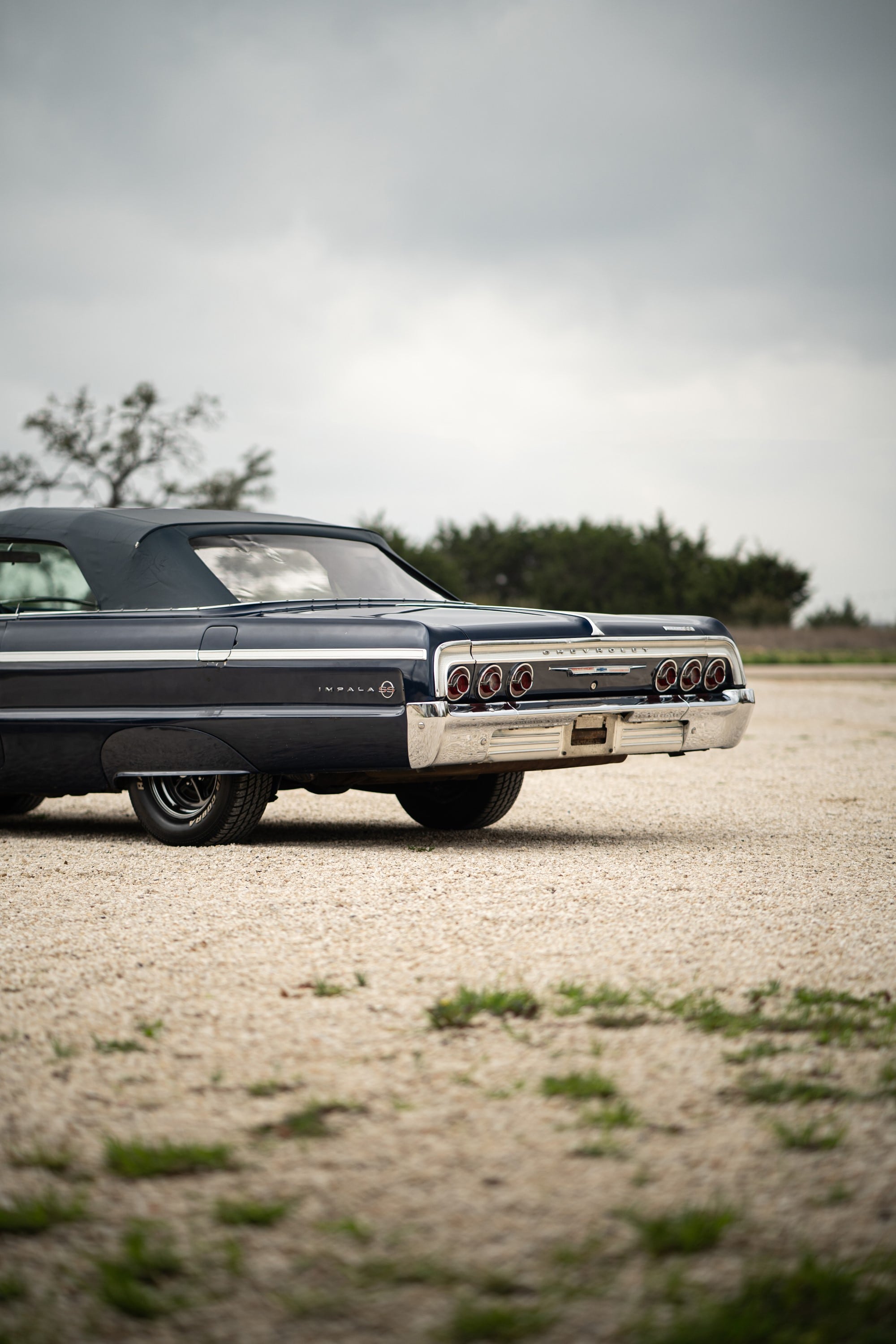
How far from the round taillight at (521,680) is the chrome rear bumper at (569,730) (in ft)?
0.25

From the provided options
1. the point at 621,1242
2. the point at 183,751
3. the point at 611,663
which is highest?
the point at 611,663

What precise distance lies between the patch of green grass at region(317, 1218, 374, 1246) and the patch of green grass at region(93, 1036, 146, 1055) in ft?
3.65

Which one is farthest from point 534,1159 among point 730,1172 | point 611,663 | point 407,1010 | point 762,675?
point 762,675

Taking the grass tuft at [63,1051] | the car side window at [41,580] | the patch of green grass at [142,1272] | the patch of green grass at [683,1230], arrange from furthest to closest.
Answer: the car side window at [41,580]
the grass tuft at [63,1051]
the patch of green grass at [683,1230]
the patch of green grass at [142,1272]

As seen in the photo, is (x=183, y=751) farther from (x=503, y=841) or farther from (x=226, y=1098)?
(x=226, y=1098)

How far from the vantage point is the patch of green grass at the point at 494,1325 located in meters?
2.12

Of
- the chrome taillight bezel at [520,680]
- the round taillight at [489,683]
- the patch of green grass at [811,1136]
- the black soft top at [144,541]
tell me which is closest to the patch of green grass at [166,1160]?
the patch of green grass at [811,1136]

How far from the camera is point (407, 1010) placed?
148 inches

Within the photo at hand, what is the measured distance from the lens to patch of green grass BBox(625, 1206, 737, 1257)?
2387 mm

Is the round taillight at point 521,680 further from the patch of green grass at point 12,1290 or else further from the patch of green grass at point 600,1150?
the patch of green grass at point 12,1290

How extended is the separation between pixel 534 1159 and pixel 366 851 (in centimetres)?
387

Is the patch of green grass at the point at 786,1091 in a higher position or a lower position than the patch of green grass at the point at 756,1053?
lower

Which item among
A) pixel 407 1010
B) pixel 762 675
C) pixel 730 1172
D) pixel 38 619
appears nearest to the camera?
pixel 730 1172

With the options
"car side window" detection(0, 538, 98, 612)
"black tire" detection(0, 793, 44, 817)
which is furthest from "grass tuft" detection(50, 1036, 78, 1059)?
"black tire" detection(0, 793, 44, 817)
